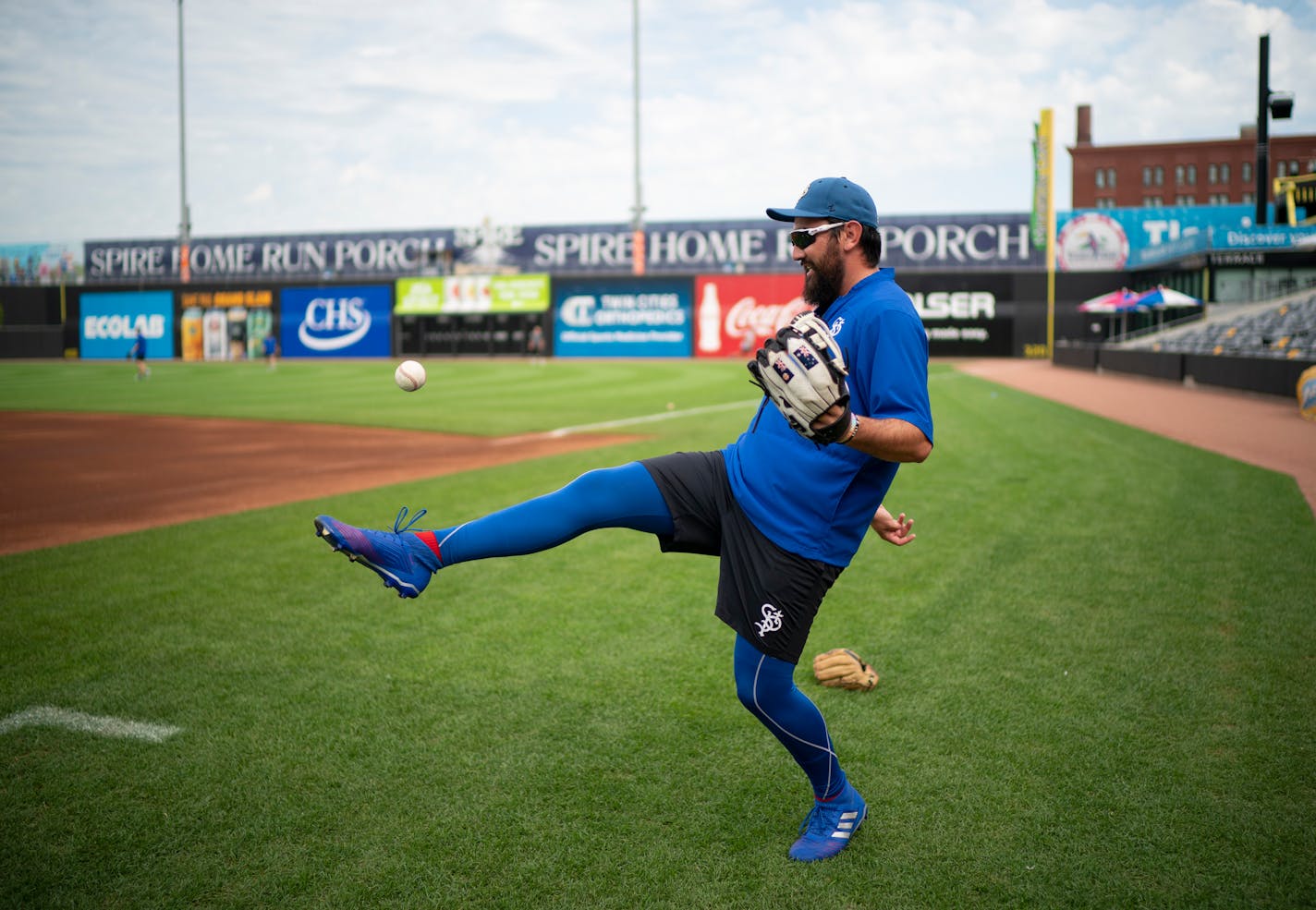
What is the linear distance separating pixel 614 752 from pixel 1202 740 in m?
2.48

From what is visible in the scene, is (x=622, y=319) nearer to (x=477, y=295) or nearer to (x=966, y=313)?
(x=477, y=295)

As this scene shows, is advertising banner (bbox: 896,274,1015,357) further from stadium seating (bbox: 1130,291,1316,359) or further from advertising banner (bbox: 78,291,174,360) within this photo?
advertising banner (bbox: 78,291,174,360)

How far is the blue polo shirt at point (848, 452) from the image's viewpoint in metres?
2.82

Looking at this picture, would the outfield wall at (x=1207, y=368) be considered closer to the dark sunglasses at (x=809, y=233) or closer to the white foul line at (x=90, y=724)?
the dark sunglasses at (x=809, y=233)

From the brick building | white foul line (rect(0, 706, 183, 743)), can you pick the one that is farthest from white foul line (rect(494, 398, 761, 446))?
the brick building

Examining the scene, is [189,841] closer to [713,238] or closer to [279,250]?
[713,238]

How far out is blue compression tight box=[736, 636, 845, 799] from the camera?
3.07m

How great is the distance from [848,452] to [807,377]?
1.32 ft

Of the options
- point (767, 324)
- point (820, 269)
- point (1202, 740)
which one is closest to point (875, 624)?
point (1202, 740)

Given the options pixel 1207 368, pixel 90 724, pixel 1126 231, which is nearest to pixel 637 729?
pixel 90 724

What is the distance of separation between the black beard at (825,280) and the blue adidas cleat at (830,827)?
165 centimetres

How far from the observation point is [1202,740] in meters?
4.02

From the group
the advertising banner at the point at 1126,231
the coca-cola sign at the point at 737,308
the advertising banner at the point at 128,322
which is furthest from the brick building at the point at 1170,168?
the advertising banner at the point at 128,322

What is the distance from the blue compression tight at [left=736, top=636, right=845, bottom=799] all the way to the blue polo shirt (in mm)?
390
